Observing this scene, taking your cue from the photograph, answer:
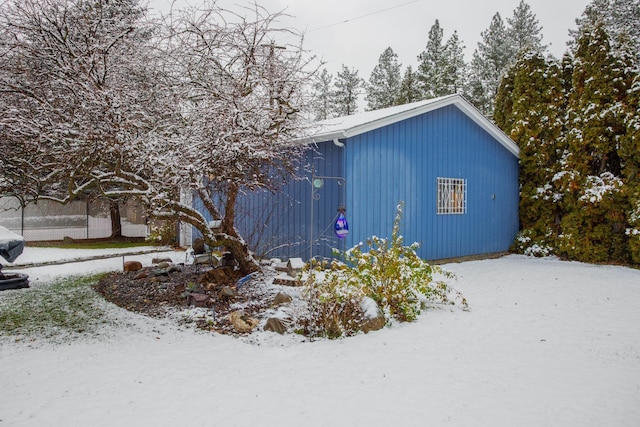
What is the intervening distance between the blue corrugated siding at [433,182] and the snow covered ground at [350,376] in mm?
3214

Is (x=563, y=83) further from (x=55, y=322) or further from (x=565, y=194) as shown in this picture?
(x=55, y=322)

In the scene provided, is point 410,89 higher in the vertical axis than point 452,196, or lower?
higher

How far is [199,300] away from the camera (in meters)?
5.76

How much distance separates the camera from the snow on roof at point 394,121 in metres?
7.69

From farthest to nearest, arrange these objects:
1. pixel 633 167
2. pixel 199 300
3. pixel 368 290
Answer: pixel 633 167, pixel 199 300, pixel 368 290

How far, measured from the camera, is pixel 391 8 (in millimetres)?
11258

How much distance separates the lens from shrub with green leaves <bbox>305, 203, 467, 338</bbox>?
4836 millimetres

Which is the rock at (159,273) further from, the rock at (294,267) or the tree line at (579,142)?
the tree line at (579,142)

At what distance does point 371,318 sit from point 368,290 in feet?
1.77

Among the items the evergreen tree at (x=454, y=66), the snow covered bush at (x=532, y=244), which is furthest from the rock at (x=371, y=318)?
the evergreen tree at (x=454, y=66)

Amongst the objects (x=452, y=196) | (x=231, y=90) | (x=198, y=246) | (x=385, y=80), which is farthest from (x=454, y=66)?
(x=231, y=90)

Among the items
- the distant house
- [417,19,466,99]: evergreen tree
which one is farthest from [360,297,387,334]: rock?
[417,19,466,99]: evergreen tree

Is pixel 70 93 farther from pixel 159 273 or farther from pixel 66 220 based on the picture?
pixel 66 220

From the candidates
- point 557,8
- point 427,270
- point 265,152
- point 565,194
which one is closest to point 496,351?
point 427,270
